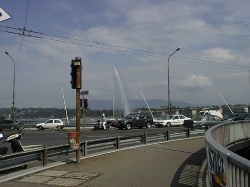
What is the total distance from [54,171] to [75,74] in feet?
11.0

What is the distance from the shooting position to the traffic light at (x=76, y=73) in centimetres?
1102

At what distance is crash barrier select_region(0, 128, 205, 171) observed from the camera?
9.16 meters

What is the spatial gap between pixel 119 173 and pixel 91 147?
3.87 meters

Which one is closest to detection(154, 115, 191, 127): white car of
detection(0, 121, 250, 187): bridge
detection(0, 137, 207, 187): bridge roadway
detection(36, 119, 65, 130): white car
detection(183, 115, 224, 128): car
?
detection(183, 115, 224, 128): car

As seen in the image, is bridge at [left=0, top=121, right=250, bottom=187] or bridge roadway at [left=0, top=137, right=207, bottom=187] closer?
bridge at [left=0, top=121, right=250, bottom=187]

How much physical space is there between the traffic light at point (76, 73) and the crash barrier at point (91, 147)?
1.65 meters

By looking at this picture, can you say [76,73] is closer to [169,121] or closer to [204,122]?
[204,122]

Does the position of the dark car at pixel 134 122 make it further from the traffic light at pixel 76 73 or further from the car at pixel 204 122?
the traffic light at pixel 76 73

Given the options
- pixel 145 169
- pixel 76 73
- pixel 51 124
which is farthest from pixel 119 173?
pixel 51 124

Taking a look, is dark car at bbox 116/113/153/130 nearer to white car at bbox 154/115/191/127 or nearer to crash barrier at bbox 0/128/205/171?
white car at bbox 154/115/191/127

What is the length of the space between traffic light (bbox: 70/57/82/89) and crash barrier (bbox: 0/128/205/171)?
5.41 feet

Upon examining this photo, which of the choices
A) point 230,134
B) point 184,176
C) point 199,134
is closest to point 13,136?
point 184,176

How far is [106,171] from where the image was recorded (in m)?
9.35

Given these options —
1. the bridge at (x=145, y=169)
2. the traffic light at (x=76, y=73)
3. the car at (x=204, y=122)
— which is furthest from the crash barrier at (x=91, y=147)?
the car at (x=204, y=122)
